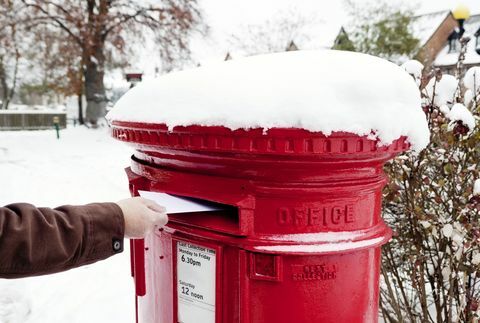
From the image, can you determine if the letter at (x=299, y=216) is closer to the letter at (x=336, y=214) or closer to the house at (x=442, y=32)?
the letter at (x=336, y=214)

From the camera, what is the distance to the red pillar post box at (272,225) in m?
1.18

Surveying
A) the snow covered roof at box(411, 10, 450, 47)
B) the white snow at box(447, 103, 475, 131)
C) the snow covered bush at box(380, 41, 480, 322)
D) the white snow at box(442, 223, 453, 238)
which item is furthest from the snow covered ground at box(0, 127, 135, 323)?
the snow covered roof at box(411, 10, 450, 47)

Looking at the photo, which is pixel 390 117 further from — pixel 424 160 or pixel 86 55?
pixel 86 55

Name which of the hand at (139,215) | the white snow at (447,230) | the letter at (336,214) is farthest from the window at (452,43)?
the hand at (139,215)

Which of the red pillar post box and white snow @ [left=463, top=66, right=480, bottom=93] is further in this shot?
white snow @ [left=463, top=66, right=480, bottom=93]

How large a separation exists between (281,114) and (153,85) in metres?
0.56

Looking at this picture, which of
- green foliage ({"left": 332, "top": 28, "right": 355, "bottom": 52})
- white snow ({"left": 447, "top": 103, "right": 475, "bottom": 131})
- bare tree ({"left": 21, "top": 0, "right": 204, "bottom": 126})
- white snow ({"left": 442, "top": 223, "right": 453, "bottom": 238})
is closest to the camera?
white snow ({"left": 447, "top": 103, "right": 475, "bottom": 131})

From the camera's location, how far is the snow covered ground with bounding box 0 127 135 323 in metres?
3.75

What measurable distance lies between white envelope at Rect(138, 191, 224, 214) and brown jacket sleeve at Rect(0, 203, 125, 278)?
12 cm

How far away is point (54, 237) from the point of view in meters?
1.16

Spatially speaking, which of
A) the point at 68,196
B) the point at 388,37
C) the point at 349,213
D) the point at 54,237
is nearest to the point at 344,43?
the point at 388,37

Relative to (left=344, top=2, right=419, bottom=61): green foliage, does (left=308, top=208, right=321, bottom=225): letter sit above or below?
below

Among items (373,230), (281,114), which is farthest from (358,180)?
(281,114)

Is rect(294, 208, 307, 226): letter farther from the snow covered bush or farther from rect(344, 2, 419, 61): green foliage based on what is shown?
rect(344, 2, 419, 61): green foliage
